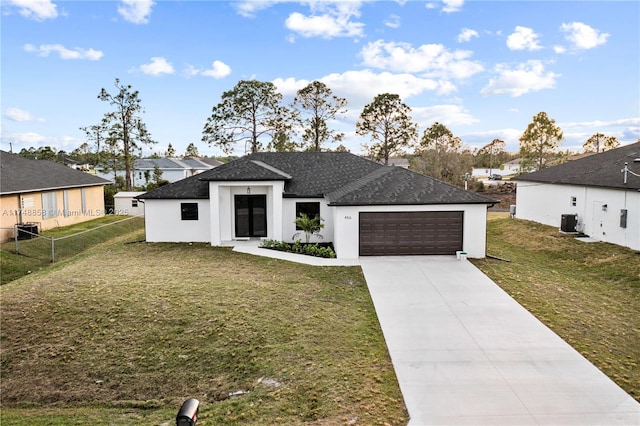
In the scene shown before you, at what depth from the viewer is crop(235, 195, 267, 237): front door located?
17703 millimetres

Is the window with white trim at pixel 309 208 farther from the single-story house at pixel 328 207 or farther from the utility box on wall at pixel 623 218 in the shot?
the utility box on wall at pixel 623 218

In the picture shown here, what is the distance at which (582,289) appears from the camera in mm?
11469

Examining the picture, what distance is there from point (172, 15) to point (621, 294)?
2032cm

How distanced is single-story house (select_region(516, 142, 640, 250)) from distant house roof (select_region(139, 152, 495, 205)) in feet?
20.6

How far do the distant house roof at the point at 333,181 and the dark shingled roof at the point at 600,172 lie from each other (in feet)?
23.6

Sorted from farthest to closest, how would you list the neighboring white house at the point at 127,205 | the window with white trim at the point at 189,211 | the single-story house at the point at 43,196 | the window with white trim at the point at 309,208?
the neighboring white house at the point at 127,205 < the single-story house at the point at 43,196 < the window with white trim at the point at 189,211 < the window with white trim at the point at 309,208

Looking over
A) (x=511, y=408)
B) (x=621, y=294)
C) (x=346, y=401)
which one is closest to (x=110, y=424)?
(x=346, y=401)

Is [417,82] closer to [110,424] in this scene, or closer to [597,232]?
[597,232]

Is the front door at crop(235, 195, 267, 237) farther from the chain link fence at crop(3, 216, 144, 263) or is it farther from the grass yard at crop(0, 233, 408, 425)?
the chain link fence at crop(3, 216, 144, 263)

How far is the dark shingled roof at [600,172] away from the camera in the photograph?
17.3 m

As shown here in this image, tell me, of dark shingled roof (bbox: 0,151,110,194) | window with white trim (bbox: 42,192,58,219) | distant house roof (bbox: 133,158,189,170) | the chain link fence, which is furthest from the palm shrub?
distant house roof (bbox: 133,158,189,170)

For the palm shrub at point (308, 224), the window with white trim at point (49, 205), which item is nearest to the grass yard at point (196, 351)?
the palm shrub at point (308, 224)

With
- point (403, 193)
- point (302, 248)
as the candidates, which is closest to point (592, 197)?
point (403, 193)

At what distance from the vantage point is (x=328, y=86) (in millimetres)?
36844
